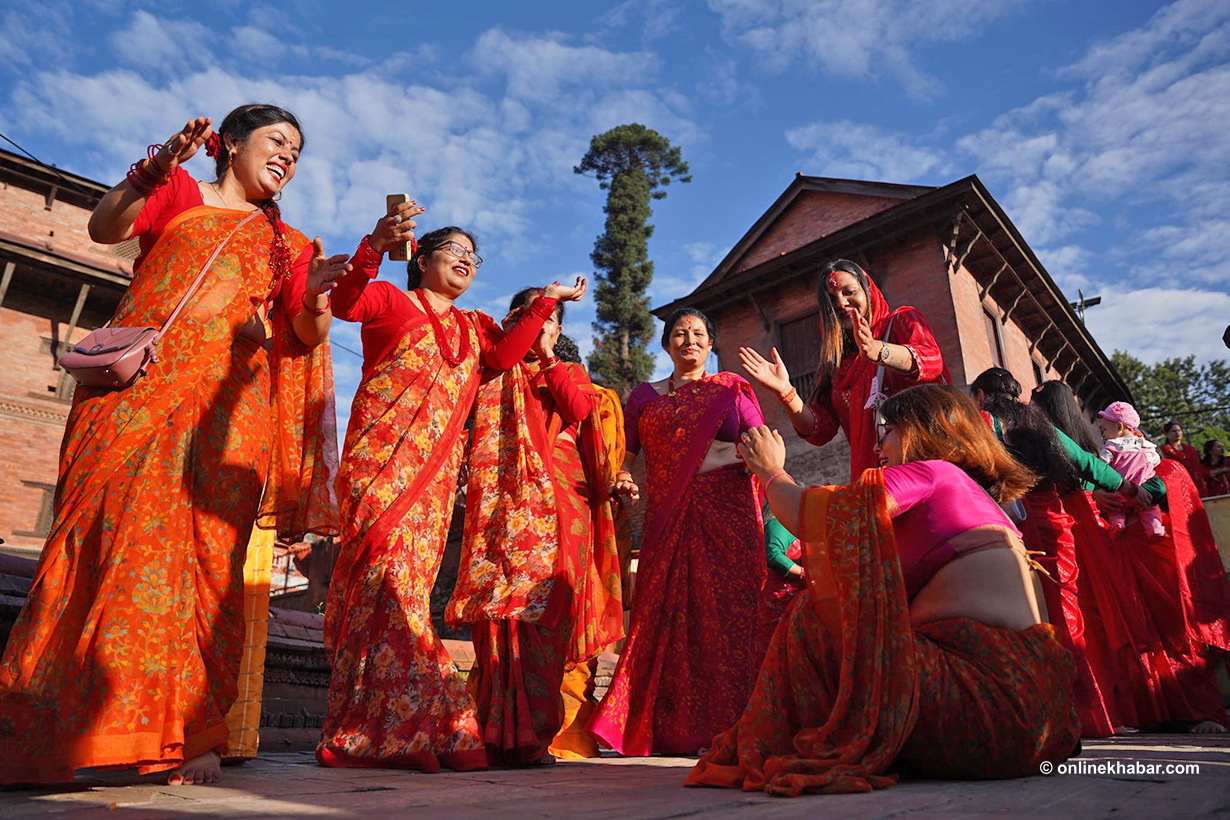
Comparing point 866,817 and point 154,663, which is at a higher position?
point 154,663

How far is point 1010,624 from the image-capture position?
7.01 ft

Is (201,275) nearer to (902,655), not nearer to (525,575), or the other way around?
(525,575)

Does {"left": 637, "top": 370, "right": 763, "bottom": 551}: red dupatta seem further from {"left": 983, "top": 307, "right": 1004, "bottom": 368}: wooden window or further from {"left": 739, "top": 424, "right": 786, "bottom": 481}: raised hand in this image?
{"left": 983, "top": 307, "right": 1004, "bottom": 368}: wooden window

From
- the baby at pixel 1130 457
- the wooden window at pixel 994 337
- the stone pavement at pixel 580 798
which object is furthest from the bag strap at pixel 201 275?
the wooden window at pixel 994 337

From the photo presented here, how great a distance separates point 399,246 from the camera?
2.72m

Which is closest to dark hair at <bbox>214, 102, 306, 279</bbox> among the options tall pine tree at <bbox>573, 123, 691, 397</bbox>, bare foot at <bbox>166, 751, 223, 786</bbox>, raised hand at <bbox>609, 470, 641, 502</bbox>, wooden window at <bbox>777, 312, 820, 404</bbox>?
bare foot at <bbox>166, 751, 223, 786</bbox>

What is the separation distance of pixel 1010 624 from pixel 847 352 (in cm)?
213

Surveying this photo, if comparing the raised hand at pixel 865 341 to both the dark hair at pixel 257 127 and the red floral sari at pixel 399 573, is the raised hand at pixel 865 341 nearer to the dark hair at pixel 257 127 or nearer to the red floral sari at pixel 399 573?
the red floral sari at pixel 399 573

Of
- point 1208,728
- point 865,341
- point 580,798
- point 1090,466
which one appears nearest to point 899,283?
point 1090,466

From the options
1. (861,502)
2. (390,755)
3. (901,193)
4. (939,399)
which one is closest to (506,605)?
(390,755)

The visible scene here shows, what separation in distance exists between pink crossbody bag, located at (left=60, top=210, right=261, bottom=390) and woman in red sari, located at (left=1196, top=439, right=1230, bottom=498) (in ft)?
35.6

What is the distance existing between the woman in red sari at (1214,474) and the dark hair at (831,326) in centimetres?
785

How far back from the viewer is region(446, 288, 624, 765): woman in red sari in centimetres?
300

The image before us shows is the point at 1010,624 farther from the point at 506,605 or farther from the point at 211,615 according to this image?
the point at 211,615
